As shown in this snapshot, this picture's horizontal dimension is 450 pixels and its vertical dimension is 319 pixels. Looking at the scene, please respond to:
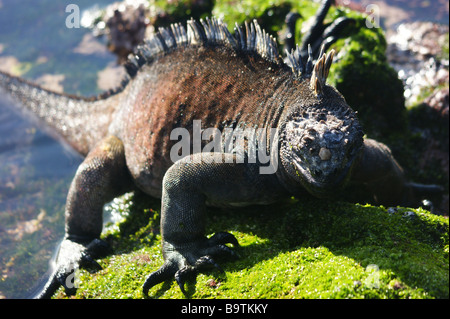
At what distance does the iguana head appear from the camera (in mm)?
2955

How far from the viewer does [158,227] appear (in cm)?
439

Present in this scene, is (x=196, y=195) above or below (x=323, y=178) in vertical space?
below

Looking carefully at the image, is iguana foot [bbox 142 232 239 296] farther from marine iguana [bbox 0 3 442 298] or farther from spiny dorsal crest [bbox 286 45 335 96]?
spiny dorsal crest [bbox 286 45 335 96]

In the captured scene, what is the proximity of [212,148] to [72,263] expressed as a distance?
5.76 ft

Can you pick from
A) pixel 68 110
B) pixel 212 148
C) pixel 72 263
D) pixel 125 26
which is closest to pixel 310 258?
pixel 212 148

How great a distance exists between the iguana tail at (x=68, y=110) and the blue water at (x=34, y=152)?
0.46 metres

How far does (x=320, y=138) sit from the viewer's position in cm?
297

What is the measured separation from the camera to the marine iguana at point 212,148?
10.4 feet

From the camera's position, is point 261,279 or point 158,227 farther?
point 158,227

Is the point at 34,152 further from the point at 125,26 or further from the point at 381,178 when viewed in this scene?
the point at 381,178
